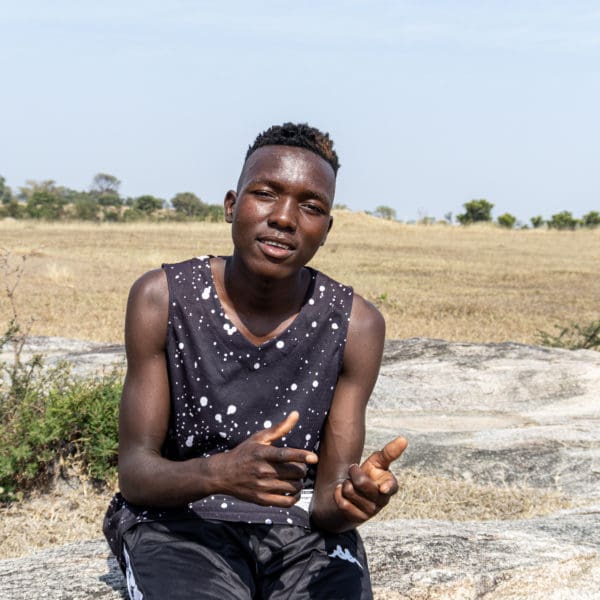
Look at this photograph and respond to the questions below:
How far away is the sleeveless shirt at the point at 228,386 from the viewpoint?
2.44 m

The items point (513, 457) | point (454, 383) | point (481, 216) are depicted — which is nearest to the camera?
point (513, 457)

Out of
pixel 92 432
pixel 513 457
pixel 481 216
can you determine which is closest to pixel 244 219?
pixel 92 432

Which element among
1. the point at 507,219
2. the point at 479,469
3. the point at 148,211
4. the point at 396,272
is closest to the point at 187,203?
the point at 148,211

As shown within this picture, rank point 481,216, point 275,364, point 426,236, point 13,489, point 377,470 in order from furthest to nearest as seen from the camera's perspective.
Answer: point 481,216
point 426,236
point 13,489
point 275,364
point 377,470

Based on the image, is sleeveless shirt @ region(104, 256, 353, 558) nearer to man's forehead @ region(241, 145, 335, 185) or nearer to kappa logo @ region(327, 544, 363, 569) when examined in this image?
kappa logo @ region(327, 544, 363, 569)

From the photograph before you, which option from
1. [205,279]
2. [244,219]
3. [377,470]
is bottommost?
[377,470]

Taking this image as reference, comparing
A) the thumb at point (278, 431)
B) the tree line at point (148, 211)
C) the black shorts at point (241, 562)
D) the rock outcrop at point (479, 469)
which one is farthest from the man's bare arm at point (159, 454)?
the tree line at point (148, 211)

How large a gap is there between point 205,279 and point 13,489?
2.11 meters

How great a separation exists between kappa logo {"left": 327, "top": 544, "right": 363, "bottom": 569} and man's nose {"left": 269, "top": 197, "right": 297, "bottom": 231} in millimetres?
790

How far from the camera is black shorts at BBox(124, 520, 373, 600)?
2221 mm

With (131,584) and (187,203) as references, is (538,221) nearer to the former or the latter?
(187,203)

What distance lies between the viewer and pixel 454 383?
6109mm

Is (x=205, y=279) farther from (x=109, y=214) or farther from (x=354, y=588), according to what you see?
(x=109, y=214)

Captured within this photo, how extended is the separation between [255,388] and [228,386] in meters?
0.07
